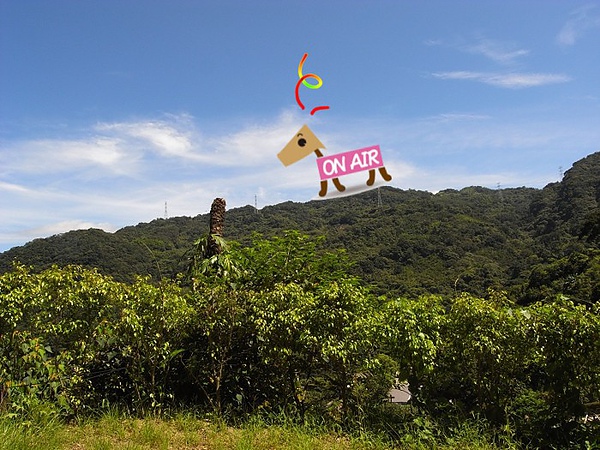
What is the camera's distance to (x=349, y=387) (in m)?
5.86

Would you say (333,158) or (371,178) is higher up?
(333,158)

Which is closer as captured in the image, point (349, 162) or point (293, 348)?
point (349, 162)

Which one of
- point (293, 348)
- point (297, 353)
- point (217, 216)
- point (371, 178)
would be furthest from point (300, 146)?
point (217, 216)

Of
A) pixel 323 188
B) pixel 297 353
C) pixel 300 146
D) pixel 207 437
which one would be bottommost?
pixel 207 437

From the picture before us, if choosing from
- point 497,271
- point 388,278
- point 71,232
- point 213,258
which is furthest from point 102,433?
point 71,232

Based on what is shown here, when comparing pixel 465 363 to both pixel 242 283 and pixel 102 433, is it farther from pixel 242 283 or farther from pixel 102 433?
pixel 102 433

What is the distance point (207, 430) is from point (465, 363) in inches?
119

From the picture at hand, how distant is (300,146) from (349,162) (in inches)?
12.4

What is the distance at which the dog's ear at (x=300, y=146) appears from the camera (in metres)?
2.79

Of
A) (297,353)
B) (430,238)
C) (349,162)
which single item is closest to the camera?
(349,162)

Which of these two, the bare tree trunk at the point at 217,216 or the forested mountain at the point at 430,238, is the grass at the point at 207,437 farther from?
the forested mountain at the point at 430,238

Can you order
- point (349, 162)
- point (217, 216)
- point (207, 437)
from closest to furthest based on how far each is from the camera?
point (349, 162) → point (207, 437) → point (217, 216)

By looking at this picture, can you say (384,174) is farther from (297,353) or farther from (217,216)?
(217,216)

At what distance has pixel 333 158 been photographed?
107 inches
